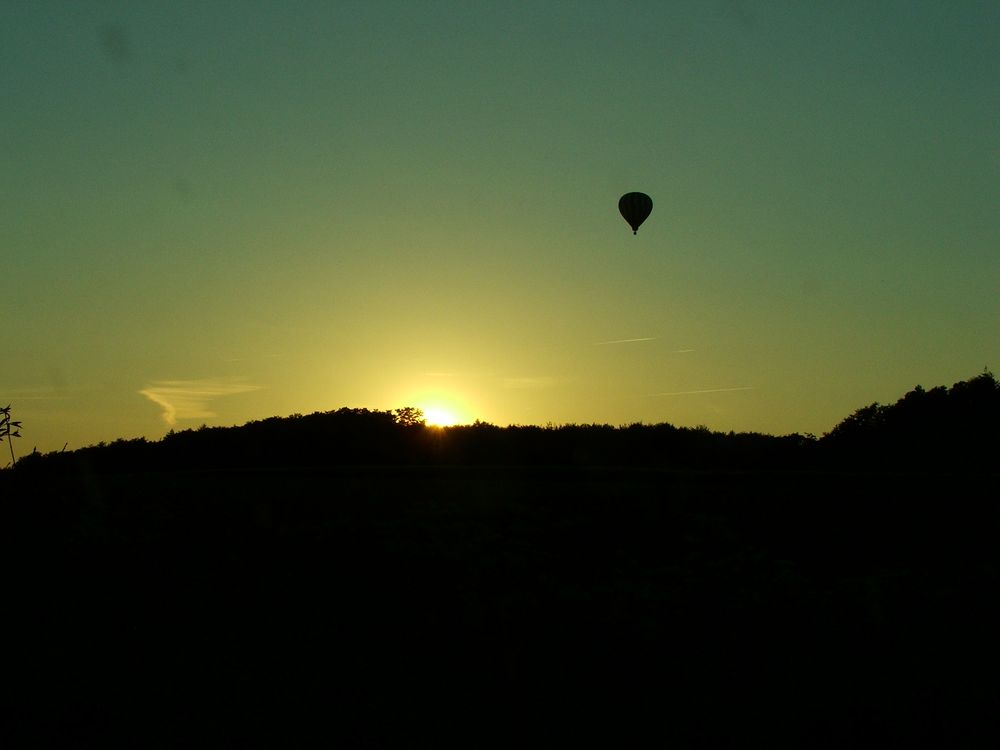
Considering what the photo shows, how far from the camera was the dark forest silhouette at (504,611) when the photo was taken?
9.65 m

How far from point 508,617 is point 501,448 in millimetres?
13298

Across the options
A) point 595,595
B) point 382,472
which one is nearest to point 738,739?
point 595,595

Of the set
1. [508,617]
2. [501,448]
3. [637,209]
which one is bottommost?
[508,617]

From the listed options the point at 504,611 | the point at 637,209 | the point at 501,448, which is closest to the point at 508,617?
the point at 504,611

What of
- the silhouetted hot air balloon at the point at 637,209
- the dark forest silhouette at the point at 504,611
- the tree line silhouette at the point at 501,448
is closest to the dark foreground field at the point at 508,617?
the dark forest silhouette at the point at 504,611

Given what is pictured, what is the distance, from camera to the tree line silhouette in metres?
24.0

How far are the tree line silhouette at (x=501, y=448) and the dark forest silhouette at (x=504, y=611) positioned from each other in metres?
4.76

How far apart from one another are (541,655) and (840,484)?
29.1 ft

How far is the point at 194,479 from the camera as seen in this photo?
2022cm

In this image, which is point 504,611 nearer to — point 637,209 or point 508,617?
point 508,617

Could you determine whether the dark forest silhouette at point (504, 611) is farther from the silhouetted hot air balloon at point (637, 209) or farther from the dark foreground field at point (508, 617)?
the silhouetted hot air balloon at point (637, 209)

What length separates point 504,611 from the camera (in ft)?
37.7

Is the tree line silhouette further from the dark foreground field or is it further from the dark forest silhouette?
the dark foreground field

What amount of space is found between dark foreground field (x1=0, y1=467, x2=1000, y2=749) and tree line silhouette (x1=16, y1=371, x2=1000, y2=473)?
6.88 metres
